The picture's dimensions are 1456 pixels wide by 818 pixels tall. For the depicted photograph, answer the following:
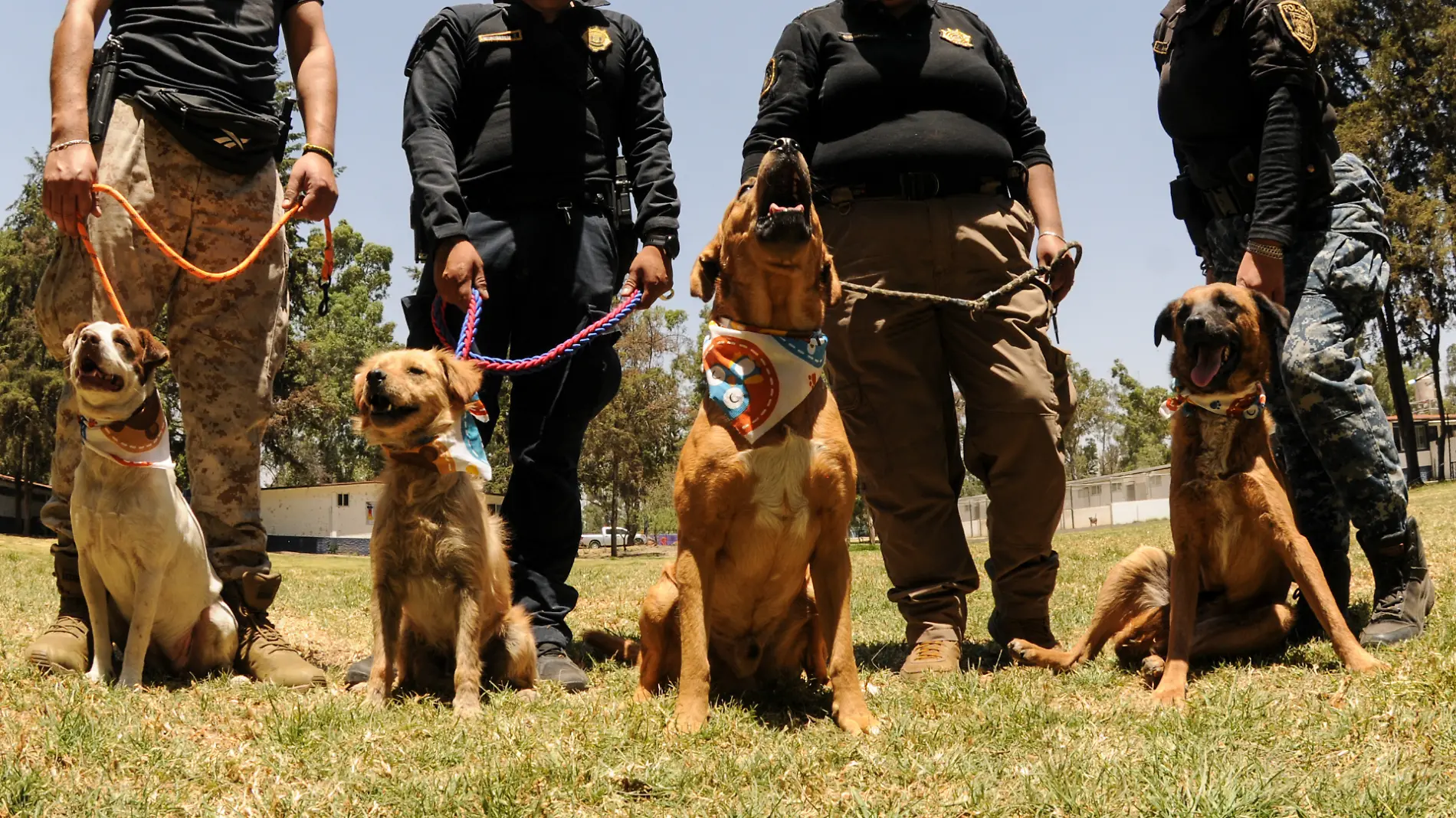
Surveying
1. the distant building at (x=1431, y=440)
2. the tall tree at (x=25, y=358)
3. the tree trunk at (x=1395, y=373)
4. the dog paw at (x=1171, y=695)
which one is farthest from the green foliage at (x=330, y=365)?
the distant building at (x=1431, y=440)

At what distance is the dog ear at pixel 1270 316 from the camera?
13.9ft

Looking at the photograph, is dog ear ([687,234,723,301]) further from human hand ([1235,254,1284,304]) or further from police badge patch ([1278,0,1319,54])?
police badge patch ([1278,0,1319,54])

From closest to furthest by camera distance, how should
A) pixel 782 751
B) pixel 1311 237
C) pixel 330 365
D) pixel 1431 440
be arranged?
1. pixel 782 751
2. pixel 1311 237
3. pixel 330 365
4. pixel 1431 440

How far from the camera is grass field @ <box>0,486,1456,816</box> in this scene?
2.63 meters

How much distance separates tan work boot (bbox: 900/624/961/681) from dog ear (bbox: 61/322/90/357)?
11.9 feet

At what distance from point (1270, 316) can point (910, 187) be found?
1.65 metres

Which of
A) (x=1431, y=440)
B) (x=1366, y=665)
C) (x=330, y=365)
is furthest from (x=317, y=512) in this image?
(x=1431, y=440)

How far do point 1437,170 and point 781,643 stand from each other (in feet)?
102

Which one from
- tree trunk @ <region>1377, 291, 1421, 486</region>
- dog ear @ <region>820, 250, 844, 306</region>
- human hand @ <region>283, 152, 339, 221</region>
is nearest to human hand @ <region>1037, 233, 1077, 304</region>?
dog ear @ <region>820, 250, 844, 306</region>

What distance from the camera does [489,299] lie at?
488 centimetres

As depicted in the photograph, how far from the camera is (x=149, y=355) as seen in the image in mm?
4117

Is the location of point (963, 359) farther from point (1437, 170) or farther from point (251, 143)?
point (1437, 170)

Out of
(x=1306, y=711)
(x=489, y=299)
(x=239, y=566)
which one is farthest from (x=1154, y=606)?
(x=239, y=566)

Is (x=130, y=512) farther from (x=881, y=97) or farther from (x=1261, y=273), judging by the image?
(x=1261, y=273)
